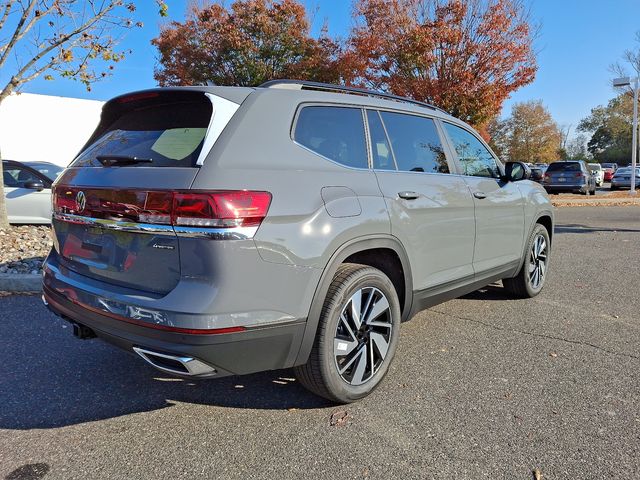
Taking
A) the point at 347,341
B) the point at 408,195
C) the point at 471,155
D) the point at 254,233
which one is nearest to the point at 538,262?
the point at 471,155

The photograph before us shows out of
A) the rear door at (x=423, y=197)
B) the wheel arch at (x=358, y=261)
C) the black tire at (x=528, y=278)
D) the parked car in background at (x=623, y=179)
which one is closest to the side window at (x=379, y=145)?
the rear door at (x=423, y=197)

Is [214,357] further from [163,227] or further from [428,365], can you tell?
[428,365]

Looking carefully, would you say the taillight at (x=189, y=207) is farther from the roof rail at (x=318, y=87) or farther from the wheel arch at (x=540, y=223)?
the wheel arch at (x=540, y=223)

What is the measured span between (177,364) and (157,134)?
133 centimetres

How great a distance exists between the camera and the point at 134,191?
250 cm

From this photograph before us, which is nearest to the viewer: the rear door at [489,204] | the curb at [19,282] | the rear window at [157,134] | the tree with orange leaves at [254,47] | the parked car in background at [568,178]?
the rear window at [157,134]

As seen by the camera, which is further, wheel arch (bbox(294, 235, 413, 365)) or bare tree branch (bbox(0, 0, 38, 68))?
bare tree branch (bbox(0, 0, 38, 68))

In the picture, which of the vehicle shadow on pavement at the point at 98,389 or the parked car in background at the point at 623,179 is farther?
the parked car in background at the point at 623,179

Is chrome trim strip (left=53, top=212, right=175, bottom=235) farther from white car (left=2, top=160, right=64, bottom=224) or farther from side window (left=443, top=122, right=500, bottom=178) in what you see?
white car (left=2, top=160, right=64, bottom=224)

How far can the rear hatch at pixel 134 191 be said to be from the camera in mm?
2426

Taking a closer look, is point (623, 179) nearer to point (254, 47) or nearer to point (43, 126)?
point (254, 47)

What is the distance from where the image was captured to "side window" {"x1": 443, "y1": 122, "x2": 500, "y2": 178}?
Result: 13.9 ft

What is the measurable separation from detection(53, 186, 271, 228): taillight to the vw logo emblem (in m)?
0.22

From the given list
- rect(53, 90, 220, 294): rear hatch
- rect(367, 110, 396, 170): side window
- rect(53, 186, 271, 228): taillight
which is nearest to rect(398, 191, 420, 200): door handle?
rect(367, 110, 396, 170): side window
